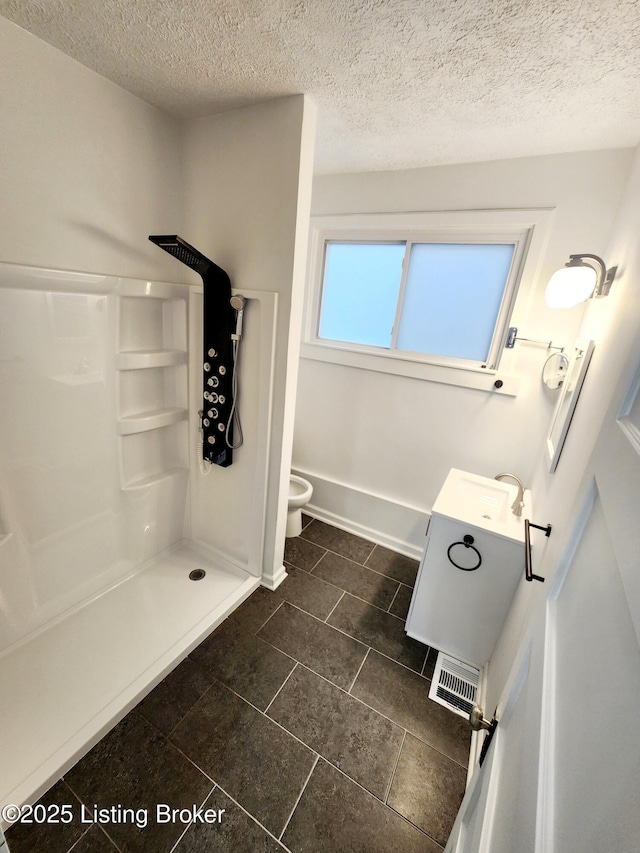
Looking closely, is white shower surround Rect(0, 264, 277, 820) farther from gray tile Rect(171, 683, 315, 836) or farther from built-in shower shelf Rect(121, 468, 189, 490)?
gray tile Rect(171, 683, 315, 836)

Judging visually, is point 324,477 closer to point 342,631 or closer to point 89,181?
point 342,631

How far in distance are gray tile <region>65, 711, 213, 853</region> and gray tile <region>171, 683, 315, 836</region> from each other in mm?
54

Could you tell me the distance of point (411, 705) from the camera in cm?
154

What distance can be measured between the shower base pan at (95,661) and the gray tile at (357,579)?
A: 480mm

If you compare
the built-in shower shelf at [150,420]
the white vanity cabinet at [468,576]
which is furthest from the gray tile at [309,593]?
the built-in shower shelf at [150,420]

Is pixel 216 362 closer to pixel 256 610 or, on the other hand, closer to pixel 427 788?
pixel 256 610

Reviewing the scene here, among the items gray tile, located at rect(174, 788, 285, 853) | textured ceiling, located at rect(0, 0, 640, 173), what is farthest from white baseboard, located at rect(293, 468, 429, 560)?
textured ceiling, located at rect(0, 0, 640, 173)

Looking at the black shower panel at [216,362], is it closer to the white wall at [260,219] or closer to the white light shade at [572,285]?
the white wall at [260,219]

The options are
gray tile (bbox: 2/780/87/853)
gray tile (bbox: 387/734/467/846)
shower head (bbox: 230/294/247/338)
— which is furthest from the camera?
shower head (bbox: 230/294/247/338)

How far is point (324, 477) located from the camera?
280 centimetres

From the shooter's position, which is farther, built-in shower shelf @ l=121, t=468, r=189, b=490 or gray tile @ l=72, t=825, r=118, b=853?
built-in shower shelf @ l=121, t=468, r=189, b=490

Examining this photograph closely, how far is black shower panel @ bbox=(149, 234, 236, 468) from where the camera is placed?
5.41 ft

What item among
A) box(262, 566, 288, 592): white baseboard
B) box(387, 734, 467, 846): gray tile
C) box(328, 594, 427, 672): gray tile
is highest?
box(262, 566, 288, 592): white baseboard

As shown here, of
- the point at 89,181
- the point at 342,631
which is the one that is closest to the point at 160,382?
the point at 89,181
